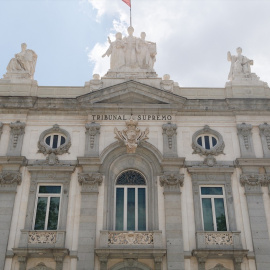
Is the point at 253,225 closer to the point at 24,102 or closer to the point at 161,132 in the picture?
the point at 161,132

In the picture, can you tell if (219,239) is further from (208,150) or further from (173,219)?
(208,150)

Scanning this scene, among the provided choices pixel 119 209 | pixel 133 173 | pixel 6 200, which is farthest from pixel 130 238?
→ pixel 6 200

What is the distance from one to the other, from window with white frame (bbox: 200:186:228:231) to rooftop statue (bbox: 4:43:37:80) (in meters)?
11.6

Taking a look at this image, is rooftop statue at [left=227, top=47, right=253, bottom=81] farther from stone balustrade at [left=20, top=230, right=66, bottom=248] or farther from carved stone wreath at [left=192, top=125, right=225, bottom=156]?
stone balustrade at [left=20, top=230, right=66, bottom=248]

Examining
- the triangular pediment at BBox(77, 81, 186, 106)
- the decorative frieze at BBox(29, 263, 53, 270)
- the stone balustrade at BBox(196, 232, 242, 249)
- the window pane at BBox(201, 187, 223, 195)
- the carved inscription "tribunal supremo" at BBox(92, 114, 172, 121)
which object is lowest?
the decorative frieze at BBox(29, 263, 53, 270)

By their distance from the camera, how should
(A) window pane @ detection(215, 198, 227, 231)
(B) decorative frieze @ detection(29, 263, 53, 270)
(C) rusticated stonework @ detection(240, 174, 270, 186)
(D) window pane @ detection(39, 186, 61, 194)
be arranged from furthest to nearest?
(D) window pane @ detection(39, 186, 61, 194), (C) rusticated stonework @ detection(240, 174, 270, 186), (A) window pane @ detection(215, 198, 227, 231), (B) decorative frieze @ detection(29, 263, 53, 270)

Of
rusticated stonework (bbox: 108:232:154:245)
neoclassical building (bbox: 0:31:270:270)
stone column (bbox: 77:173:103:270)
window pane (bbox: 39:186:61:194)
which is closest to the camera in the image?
stone column (bbox: 77:173:103:270)

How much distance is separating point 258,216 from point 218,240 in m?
2.25

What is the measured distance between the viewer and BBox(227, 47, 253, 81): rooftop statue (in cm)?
2216

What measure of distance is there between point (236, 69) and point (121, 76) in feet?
21.7

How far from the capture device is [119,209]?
18.4 metres

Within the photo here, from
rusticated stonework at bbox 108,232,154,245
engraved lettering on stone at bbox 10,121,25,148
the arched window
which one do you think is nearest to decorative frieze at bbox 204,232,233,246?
rusticated stonework at bbox 108,232,154,245

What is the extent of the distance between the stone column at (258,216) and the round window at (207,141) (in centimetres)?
226

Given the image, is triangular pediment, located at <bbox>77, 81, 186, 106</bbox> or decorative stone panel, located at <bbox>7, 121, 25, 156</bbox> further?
triangular pediment, located at <bbox>77, 81, 186, 106</bbox>
